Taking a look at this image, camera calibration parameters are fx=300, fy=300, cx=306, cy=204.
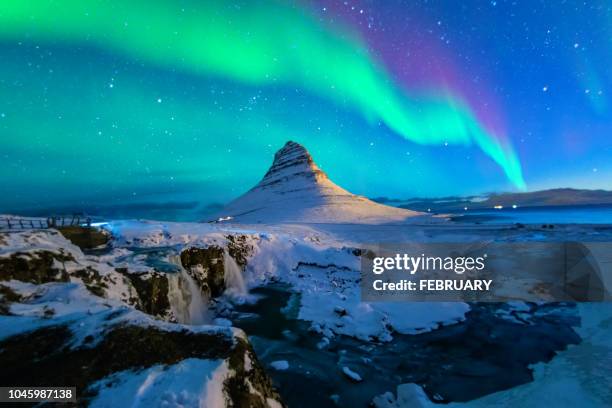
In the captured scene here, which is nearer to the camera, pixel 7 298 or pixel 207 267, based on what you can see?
pixel 7 298

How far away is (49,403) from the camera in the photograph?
12.7 ft

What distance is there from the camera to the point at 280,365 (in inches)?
420

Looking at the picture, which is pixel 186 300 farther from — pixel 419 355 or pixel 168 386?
pixel 168 386

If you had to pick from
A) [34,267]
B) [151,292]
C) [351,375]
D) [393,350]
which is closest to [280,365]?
[351,375]

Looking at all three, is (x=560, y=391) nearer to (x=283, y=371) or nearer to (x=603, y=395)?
(x=603, y=395)

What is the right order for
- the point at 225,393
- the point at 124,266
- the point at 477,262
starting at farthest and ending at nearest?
the point at 477,262, the point at 124,266, the point at 225,393

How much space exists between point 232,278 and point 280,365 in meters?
10.2

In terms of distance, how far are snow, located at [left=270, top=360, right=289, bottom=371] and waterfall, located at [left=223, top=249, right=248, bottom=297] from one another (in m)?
8.21

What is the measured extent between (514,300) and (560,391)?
33.1 ft

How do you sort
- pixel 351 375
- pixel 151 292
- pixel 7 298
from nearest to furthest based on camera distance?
pixel 7 298 → pixel 351 375 → pixel 151 292

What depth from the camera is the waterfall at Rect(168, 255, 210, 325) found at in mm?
12867

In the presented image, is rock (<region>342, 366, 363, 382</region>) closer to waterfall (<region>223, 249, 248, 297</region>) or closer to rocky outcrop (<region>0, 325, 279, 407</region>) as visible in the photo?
rocky outcrop (<region>0, 325, 279, 407</region>)

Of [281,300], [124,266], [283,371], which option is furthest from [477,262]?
[124,266]

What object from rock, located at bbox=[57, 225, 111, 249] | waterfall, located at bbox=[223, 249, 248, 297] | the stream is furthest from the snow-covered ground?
rock, located at bbox=[57, 225, 111, 249]
